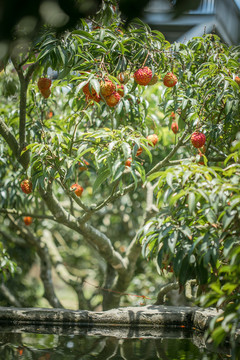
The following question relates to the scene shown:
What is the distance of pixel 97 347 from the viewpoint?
234 centimetres

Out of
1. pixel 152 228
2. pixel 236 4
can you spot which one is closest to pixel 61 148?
pixel 152 228

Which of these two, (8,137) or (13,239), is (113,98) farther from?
(13,239)

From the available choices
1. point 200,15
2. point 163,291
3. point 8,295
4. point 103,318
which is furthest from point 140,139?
point 8,295

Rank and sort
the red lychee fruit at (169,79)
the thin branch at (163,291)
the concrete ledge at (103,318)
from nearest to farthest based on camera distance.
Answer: the red lychee fruit at (169,79) → the concrete ledge at (103,318) → the thin branch at (163,291)

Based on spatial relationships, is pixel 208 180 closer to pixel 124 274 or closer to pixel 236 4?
pixel 236 4

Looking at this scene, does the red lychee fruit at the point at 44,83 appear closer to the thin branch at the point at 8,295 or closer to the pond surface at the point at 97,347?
the pond surface at the point at 97,347

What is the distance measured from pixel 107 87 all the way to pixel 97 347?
1328 mm

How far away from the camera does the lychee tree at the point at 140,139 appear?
5.59 feet

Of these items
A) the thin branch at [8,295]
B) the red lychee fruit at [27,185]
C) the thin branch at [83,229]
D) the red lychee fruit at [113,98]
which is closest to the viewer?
the red lychee fruit at [113,98]

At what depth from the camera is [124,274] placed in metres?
4.16

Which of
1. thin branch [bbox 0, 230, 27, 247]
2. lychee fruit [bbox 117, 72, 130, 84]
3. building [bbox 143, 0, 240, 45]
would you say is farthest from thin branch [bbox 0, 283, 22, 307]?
building [bbox 143, 0, 240, 45]

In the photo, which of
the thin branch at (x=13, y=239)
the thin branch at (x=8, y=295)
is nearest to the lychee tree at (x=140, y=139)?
the thin branch at (x=13, y=239)

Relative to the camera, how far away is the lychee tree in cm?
170

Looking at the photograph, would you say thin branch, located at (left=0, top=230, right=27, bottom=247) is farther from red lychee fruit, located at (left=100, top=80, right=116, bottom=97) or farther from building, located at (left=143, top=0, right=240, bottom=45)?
building, located at (left=143, top=0, right=240, bottom=45)
